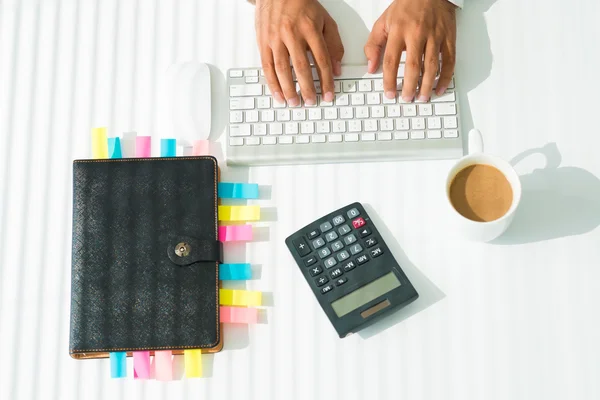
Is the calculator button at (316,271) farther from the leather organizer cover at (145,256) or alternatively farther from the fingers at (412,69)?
the fingers at (412,69)

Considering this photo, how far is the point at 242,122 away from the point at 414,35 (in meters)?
0.24

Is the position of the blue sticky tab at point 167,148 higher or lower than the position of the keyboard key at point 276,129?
lower

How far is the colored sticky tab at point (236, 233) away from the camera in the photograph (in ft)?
2.54

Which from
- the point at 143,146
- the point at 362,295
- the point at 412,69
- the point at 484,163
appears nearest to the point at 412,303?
the point at 362,295

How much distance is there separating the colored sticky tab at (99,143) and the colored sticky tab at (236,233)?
0.19m

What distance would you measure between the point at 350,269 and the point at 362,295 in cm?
3

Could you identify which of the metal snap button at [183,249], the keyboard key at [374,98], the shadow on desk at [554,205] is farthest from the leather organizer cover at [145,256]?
the shadow on desk at [554,205]

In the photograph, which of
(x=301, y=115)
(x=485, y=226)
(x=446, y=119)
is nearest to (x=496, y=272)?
(x=485, y=226)

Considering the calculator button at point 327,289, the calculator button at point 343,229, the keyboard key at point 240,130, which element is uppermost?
the keyboard key at point 240,130

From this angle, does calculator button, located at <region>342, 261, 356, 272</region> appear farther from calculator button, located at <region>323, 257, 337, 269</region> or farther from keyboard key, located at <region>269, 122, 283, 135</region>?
keyboard key, located at <region>269, 122, 283, 135</region>

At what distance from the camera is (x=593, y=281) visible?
75cm

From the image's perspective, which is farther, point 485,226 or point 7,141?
point 7,141

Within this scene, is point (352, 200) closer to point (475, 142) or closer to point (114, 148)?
point (475, 142)

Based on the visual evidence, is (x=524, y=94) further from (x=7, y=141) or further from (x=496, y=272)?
(x=7, y=141)
